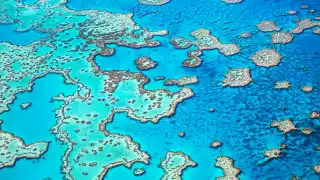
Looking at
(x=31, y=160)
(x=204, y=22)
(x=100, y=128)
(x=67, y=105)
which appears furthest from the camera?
(x=204, y=22)

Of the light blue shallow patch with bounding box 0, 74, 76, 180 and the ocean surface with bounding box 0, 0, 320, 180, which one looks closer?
the ocean surface with bounding box 0, 0, 320, 180

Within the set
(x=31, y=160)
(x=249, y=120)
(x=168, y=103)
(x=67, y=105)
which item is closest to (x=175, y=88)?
(x=168, y=103)

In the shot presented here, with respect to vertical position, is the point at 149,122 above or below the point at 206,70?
below

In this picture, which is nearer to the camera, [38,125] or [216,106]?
[38,125]

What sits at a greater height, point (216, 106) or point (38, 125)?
point (216, 106)

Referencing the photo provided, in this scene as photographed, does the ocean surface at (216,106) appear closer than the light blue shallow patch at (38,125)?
Yes

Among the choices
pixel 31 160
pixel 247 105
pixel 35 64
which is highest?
pixel 35 64

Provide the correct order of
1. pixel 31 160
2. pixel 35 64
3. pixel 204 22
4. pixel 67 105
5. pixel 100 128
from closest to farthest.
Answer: pixel 31 160 → pixel 100 128 → pixel 67 105 → pixel 35 64 → pixel 204 22

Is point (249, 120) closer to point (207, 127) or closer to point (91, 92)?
point (207, 127)
